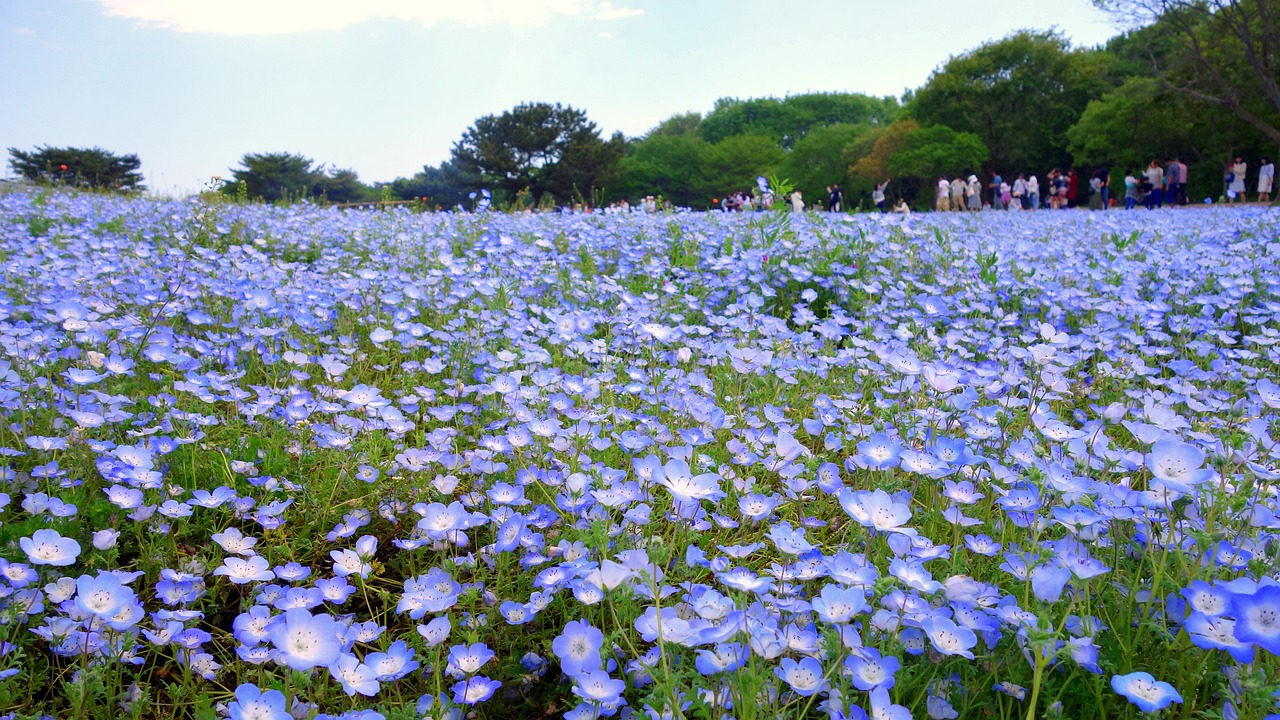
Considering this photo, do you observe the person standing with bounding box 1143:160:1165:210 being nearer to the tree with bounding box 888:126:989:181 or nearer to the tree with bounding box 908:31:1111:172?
the tree with bounding box 888:126:989:181

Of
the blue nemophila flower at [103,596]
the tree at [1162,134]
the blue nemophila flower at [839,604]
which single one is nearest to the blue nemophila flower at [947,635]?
the blue nemophila flower at [839,604]

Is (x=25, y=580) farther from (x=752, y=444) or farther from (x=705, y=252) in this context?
(x=705, y=252)

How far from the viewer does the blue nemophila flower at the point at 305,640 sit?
1118 millimetres

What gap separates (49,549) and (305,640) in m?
0.70

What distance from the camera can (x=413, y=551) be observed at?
1876 mm

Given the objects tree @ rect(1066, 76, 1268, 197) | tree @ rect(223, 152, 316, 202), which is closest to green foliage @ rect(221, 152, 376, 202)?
tree @ rect(223, 152, 316, 202)

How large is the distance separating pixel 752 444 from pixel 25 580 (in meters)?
1.63

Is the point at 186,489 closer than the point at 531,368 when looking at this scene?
Yes

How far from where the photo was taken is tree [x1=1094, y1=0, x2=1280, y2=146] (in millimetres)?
19906

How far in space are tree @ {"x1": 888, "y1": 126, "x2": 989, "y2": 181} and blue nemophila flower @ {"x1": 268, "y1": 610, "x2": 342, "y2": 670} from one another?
115ft

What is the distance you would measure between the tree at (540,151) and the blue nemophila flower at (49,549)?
43870 millimetres

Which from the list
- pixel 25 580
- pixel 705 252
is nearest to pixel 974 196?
pixel 705 252

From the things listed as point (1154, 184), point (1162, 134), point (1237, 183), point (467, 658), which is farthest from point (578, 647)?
point (1162, 134)

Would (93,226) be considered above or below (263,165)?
below
